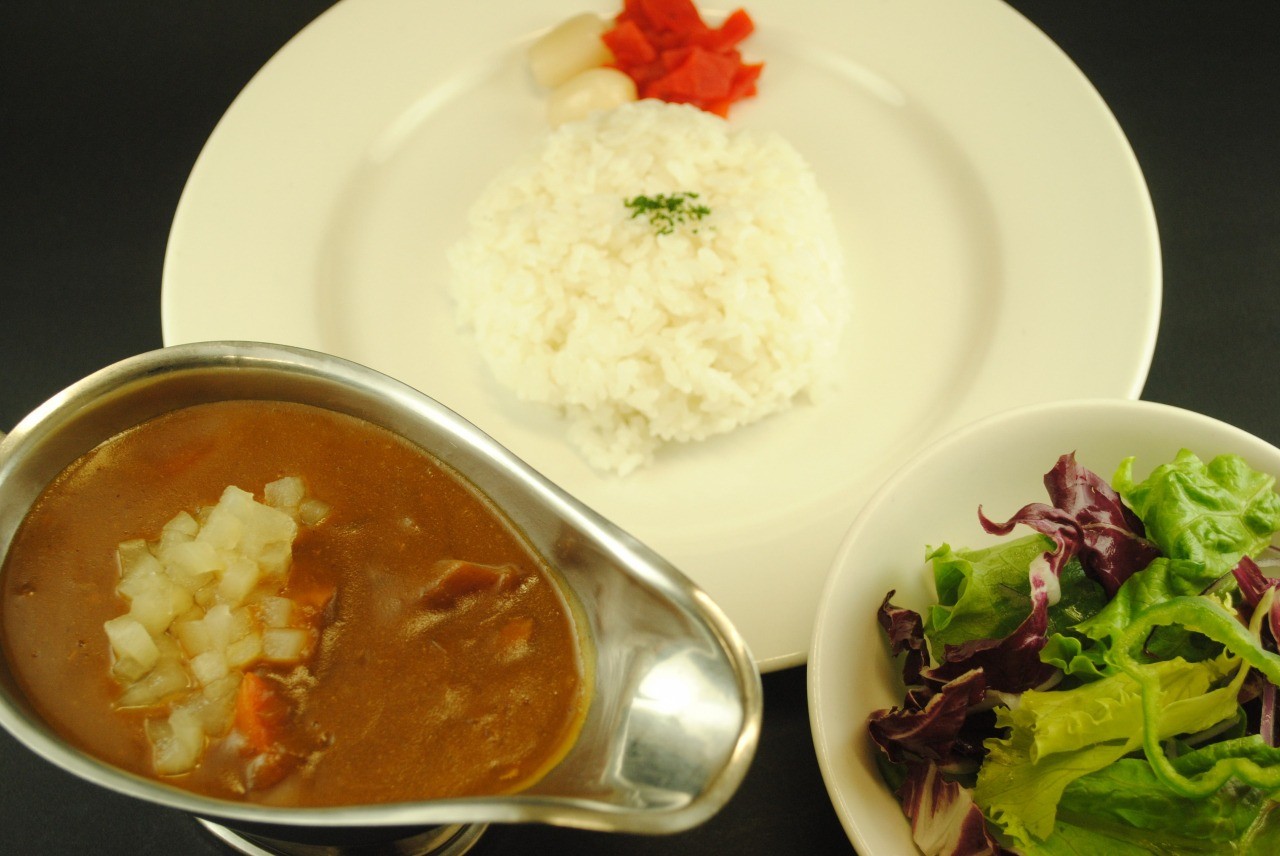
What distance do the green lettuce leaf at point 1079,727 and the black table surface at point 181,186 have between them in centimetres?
56

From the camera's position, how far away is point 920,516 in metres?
1.76

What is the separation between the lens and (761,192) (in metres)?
2.67

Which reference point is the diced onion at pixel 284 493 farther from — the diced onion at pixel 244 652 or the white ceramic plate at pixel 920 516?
the white ceramic plate at pixel 920 516

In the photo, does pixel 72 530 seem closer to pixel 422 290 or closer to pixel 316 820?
pixel 316 820

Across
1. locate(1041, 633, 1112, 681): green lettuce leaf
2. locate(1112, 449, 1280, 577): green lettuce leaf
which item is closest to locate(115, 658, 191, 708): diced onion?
locate(1041, 633, 1112, 681): green lettuce leaf

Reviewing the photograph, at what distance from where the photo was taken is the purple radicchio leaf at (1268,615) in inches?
56.8

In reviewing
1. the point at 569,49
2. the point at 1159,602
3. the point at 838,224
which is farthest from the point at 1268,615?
the point at 569,49

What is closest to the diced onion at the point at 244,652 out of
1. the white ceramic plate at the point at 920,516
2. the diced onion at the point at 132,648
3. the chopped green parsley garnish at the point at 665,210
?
the diced onion at the point at 132,648

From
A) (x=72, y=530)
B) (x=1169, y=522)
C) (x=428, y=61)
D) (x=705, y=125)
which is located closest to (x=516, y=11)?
(x=428, y=61)

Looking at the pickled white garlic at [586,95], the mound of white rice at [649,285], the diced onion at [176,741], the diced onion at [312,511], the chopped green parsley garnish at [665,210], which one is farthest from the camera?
the pickled white garlic at [586,95]

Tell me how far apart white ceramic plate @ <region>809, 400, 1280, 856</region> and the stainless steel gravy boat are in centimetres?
27

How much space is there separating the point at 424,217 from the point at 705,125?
2.63 ft

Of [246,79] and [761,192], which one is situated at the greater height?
[246,79]

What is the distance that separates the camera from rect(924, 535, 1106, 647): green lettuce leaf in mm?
1604
